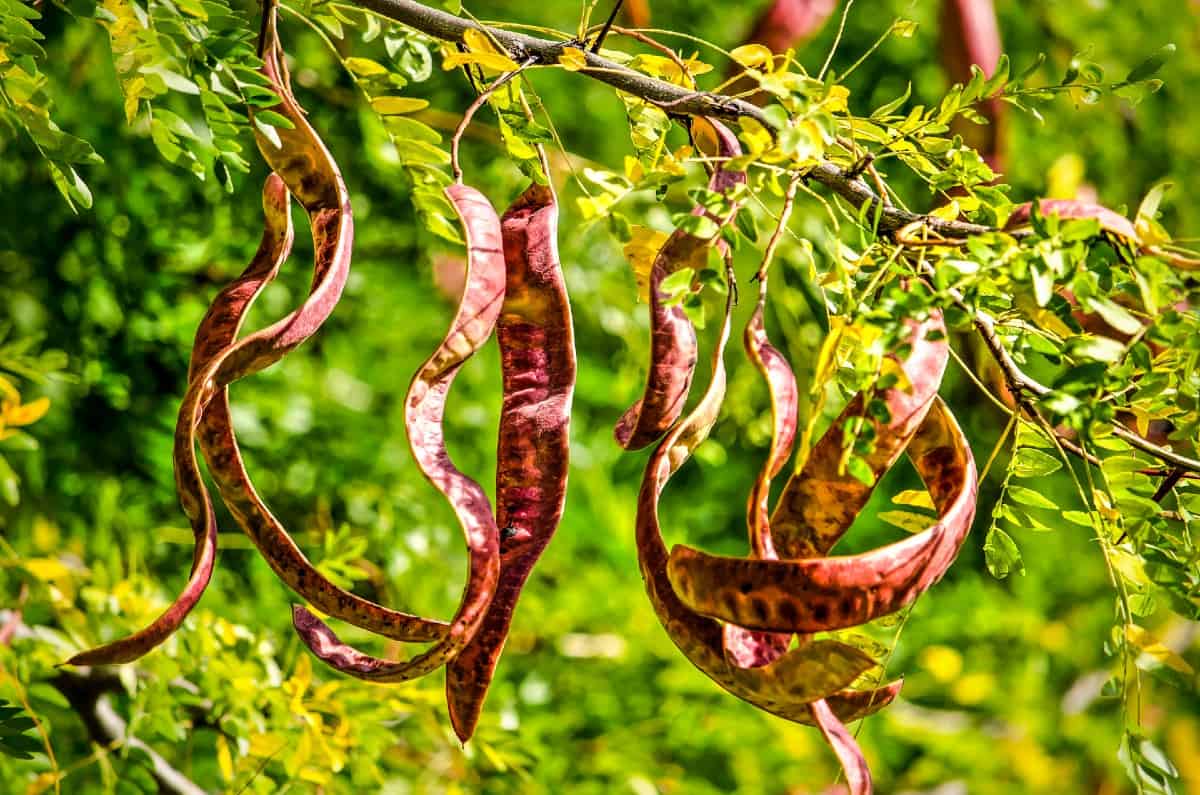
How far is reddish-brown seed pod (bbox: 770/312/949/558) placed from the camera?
1.57 ft

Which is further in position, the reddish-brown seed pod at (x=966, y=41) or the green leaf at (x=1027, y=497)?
the reddish-brown seed pod at (x=966, y=41)

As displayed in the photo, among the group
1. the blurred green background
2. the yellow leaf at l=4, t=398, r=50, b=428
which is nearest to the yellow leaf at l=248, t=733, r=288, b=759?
the blurred green background

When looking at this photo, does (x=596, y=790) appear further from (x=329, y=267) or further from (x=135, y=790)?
(x=329, y=267)

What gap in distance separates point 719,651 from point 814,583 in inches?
2.5

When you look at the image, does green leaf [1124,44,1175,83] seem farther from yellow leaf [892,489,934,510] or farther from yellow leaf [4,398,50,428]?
yellow leaf [4,398,50,428]

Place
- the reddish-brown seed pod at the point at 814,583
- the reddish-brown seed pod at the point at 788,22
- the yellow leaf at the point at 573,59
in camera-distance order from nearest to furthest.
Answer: the reddish-brown seed pod at the point at 814,583
the yellow leaf at the point at 573,59
the reddish-brown seed pod at the point at 788,22

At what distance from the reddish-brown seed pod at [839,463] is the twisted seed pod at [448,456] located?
0.11 meters

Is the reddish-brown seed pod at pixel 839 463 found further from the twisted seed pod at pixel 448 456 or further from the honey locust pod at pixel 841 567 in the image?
the twisted seed pod at pixel 448 456

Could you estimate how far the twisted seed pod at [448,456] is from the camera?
47 cm

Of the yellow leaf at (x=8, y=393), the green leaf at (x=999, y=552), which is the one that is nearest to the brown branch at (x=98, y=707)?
the yellow leaf at (x=8, y=393)

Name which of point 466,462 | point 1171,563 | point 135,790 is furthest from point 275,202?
point 466,462

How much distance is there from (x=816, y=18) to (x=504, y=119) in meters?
0.90

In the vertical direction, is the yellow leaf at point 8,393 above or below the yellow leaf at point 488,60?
below

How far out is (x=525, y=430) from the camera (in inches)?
20.5
